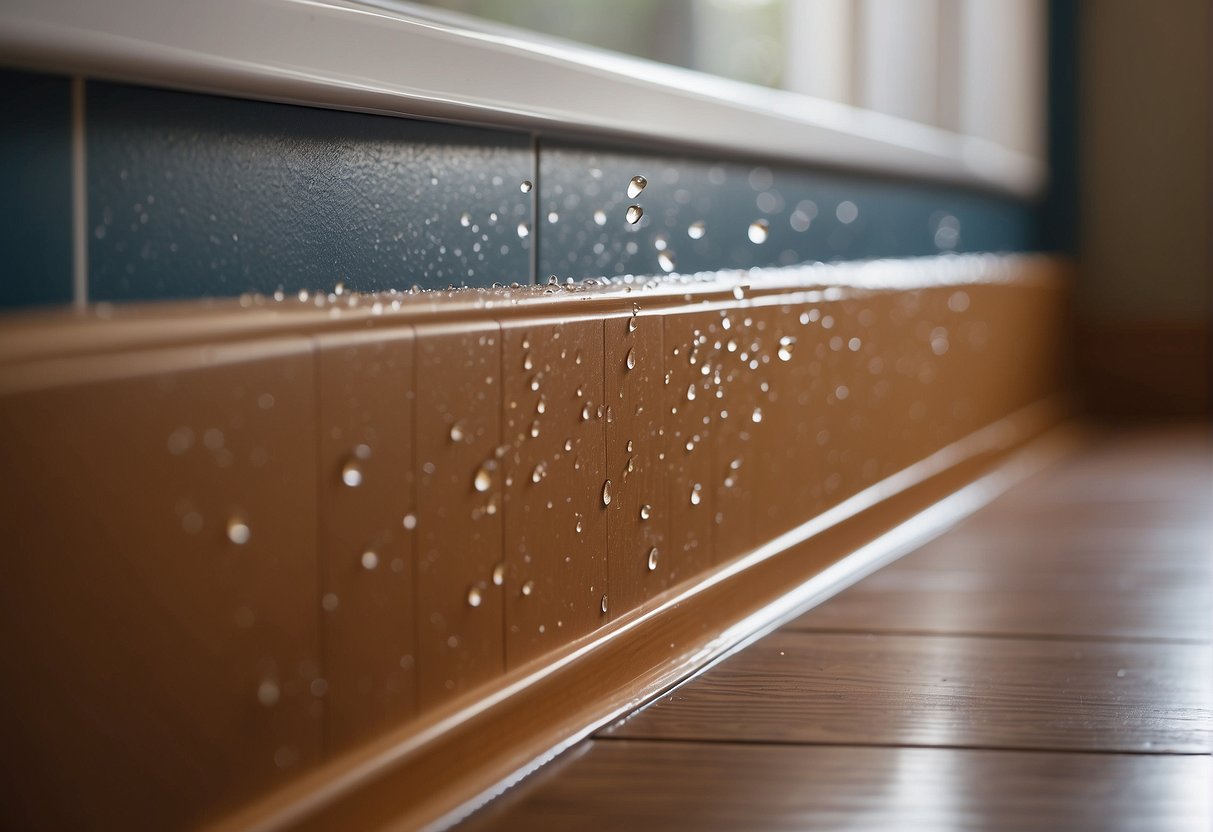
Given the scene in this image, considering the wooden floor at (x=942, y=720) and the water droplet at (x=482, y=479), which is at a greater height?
the water droplet at (x=482, y=479)

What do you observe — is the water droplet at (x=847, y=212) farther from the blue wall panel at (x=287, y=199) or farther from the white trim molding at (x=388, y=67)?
the blue wall panel at (x=287, y=199)

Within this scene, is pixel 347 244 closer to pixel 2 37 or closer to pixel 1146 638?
pixel 2 37

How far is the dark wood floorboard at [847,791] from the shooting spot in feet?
2.53

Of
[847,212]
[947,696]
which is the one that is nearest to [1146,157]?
[847,212]

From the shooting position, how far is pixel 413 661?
0.77 meters

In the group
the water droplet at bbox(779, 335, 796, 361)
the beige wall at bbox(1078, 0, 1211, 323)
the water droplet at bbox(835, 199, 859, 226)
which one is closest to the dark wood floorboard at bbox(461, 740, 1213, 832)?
the water droplet at bbox(779, 335, 796, 361)

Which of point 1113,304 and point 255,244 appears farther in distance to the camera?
point 1113,304

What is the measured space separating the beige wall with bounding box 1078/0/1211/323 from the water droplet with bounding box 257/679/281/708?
2511 millimetres

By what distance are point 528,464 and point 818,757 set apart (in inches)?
9.7

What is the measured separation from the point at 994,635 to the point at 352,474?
2.18ft

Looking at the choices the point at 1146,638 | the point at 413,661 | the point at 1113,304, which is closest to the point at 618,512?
the point at 413,661

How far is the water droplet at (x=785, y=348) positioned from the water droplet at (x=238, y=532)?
0.72m

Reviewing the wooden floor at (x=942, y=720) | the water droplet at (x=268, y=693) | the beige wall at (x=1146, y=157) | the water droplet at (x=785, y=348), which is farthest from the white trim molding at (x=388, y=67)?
the beige wall at (x=1146, y=157)

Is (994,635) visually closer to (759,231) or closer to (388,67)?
(759,231)
